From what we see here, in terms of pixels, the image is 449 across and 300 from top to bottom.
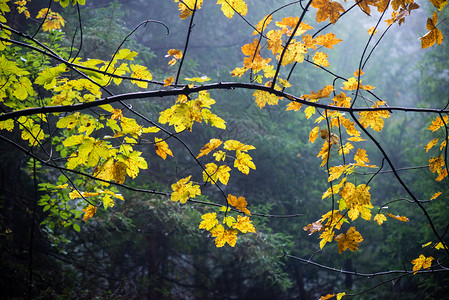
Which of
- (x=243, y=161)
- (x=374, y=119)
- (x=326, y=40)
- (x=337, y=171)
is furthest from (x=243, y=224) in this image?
(x=326, y=40)

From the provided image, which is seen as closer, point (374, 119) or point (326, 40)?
point (326, 40)

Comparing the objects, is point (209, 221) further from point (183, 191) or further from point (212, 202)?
point (212, 202)

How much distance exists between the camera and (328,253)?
21.5ft

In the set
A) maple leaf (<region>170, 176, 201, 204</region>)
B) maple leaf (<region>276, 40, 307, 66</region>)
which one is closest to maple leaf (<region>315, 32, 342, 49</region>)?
maple leaf (<region>276, 40, 307, 66</region>)

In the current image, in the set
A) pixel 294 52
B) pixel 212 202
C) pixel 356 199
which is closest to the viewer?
pixel 294 52

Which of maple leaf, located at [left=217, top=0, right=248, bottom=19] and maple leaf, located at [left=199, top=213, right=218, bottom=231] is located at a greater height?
maple leaf, located at [left=217, top=0, right=248, bottom=19]

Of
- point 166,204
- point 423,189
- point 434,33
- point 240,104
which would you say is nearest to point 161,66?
point 240,104

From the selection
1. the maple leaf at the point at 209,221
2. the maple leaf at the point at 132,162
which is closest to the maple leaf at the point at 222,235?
the maple leaf at the point at 209,221

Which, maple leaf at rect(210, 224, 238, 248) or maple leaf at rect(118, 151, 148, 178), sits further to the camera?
maple leaf at rect(210, 224, 238, 248)

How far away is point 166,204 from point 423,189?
4583mm

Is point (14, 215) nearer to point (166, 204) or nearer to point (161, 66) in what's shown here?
point (166, 204)

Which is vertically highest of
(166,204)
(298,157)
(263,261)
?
(298,157)

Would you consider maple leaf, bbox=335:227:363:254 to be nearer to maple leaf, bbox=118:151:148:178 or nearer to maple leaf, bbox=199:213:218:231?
maple leaf, bbox=199:213:218:231

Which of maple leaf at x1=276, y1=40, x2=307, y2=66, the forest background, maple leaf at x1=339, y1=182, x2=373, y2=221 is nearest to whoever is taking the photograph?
maple leaf at x1=276, y1=40, x2=307, y2=66
